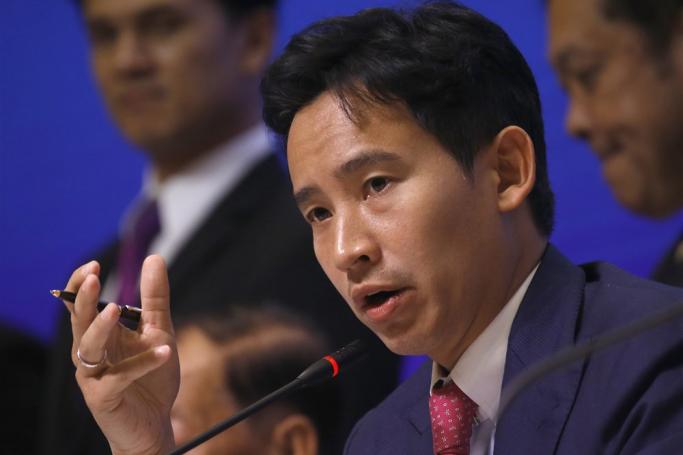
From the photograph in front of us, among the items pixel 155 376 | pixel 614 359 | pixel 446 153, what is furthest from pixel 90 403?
pixel 614 359

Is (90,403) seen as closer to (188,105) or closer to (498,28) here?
(498,28)

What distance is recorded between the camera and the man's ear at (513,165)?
1.97m

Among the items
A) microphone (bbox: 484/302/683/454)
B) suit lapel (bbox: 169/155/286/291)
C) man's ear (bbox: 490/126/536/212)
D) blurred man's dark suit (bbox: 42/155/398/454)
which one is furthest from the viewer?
suit lapel (bbox: 169/155/286/291)

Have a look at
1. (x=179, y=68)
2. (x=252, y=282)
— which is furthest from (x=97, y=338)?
(x=179, y=68)

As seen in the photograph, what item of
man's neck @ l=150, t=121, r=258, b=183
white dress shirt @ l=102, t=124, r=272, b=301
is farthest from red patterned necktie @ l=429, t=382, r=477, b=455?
man's neck @ l=150, t=121, r=258, b=183

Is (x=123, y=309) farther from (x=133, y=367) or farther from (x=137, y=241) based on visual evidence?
(x=137, y=241)

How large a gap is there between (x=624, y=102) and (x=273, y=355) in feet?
3.29

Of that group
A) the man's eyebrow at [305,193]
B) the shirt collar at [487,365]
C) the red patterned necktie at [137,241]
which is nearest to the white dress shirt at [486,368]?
the shirt collar at [487,365]

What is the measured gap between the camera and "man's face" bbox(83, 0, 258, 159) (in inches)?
138

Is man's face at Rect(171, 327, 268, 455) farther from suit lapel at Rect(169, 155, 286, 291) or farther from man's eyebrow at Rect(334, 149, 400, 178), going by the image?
man's eyebrow at Rect(334, 149, 400, 178)

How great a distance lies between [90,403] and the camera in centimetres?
211

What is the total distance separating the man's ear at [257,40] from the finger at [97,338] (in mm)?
1583

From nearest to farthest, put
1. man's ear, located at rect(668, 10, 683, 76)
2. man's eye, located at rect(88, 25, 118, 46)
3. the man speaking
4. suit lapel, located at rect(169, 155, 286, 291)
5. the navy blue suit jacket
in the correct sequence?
the navy blue suit jacket
the man speaking
man's ear, located at rect(668, 10, 683, 76)
suit lapel, located at rect(169, 155, 286, 291)
man's eye, located at rect(88, 25, 118, 46)

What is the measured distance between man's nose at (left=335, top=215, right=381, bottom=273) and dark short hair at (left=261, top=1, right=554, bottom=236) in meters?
0.20
